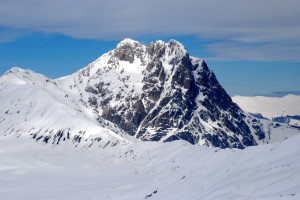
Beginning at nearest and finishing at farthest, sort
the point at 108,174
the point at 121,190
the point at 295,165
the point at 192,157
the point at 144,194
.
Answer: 1. the point at 295,165
2. the point at 144,194
3. the point at 121,190
4. the point at 192,157
5. the point at 108,174

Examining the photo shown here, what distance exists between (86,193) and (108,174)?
41.3 m

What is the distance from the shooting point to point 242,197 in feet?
295

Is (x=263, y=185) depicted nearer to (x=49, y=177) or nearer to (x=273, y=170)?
(x=273, y=170)

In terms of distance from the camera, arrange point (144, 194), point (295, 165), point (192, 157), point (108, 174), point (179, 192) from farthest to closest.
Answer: point (108, 174) < point (192, 157) < point (144, 194) < point (179, 192) < point (295, 165)

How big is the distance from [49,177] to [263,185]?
12873 cm

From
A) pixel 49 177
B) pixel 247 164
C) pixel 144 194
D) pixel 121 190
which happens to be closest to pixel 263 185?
pixel 247 164

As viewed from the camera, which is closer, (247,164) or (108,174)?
(247,164)

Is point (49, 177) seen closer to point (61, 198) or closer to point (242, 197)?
point (61, 198)

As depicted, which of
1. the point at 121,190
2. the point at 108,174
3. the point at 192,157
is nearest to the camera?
the point at 121,190

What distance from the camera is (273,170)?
10369 centimetres

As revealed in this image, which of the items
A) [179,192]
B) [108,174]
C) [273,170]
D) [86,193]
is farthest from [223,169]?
[108,174]

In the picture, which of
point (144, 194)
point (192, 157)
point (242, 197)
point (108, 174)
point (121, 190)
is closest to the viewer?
point (242, 197)

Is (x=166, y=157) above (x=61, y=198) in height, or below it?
above

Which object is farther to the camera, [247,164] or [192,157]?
[192,157]
